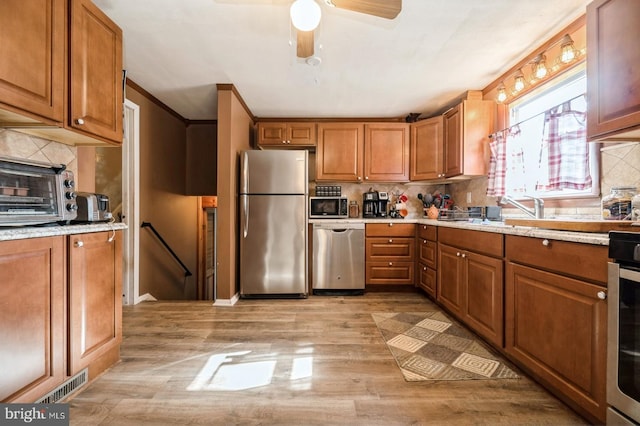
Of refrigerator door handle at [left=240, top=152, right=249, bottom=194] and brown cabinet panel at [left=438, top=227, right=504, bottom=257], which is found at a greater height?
refrigerator door handle at [left=240, top=152, right=249, bottom=194]

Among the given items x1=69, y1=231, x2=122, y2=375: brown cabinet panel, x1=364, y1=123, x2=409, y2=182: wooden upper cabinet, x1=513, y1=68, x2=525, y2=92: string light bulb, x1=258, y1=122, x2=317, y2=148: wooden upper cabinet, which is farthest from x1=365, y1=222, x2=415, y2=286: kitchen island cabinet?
x1=69, y1=231, x2=122, y2=375: brown cabinet panel

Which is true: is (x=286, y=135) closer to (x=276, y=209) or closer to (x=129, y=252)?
(x=276, y=209)

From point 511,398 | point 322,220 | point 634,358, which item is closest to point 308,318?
point 322,220

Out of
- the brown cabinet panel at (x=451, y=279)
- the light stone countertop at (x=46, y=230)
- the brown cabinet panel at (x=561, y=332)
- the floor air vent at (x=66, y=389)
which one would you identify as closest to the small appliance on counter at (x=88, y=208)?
the light stone countertop at (x=46, y=230)

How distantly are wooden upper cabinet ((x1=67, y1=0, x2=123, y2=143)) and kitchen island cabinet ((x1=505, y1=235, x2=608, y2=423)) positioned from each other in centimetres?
258

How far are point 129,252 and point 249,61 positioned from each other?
231cm

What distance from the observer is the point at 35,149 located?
1.58 metres

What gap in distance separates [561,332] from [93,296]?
2.44m

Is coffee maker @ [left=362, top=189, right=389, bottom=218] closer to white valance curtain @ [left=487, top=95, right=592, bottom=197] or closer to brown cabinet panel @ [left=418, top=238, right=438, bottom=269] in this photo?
brown cabinet panel @ [left=418, top=238, right=438, bottom=269]

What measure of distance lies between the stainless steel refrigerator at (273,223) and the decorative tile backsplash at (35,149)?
1468mm

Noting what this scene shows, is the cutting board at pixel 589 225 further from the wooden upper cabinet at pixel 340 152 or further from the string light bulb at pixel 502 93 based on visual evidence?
the wooden upper cabinet at pixel 340 152

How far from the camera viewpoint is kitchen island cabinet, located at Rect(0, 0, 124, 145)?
117 cm

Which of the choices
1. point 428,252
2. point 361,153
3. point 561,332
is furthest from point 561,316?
point 361,153

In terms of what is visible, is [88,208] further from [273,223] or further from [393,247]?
[393,247]
